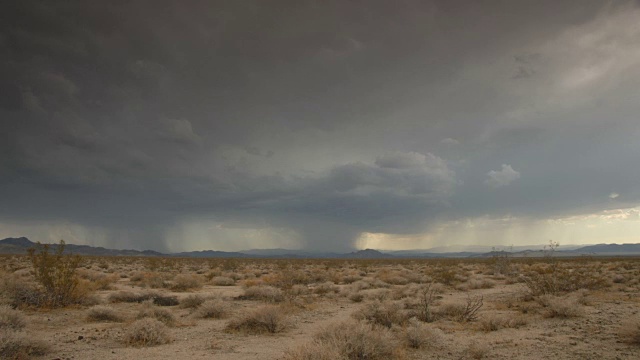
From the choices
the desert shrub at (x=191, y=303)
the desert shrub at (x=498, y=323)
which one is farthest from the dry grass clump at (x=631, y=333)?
the desert shrub at (x=191, y=303)

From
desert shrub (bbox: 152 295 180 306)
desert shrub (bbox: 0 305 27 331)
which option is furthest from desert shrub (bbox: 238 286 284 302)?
desert shrub (bbox: 0 305 27 331)

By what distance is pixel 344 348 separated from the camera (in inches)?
303

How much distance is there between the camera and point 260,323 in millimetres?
11203

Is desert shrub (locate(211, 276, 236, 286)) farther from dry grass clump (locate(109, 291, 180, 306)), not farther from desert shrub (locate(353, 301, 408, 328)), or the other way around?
desert shrub (locate(353, 301, 408, 328))

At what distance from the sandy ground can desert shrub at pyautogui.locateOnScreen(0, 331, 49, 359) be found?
25 cm

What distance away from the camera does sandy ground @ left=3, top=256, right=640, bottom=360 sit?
8.49 m

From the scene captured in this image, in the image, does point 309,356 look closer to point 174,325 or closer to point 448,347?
point 448,347

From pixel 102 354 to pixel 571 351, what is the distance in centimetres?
1088

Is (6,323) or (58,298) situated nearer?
(6,323)

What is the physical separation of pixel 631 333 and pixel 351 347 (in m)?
6.91

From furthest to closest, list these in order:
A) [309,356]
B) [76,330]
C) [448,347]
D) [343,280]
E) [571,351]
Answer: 1. [343,280]
2. [76,330]
3. [448,347]
4. [571,351]
5. [309,356]

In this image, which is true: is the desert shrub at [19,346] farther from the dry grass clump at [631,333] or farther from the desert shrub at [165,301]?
the dry grass clump at [631,333]

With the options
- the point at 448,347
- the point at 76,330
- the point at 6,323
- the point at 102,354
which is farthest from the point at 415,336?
the point at 6,323

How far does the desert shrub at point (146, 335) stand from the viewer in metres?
9.41
